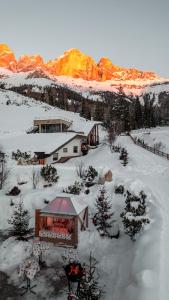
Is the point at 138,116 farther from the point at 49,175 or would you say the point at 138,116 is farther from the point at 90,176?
the point at 49,175

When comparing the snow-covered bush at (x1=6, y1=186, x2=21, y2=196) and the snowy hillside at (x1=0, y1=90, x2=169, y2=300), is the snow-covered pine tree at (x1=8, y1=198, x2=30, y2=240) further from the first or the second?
the snow-covered bush at (x1=6, y1=186, x2=21, y2=196)


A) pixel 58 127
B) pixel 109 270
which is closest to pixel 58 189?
pixel 109 270

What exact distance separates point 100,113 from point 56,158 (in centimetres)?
8980

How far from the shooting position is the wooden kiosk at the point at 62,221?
79.3 feet

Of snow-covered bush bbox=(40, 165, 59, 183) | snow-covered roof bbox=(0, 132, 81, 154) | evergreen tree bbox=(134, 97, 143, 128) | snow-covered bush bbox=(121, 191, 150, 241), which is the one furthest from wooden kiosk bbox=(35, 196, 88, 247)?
evergreen tree bbox=(134, 97, 143, 128)

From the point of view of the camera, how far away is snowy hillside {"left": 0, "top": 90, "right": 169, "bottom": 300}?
1675 centimetres

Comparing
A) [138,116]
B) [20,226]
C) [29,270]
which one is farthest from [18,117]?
[29,270]

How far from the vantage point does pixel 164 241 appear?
19.4m

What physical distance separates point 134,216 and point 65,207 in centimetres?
557

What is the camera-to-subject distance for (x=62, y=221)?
25.7 m

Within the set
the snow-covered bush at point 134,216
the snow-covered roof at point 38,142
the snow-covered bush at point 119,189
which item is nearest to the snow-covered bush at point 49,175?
the snow-covered bush at point 119,189

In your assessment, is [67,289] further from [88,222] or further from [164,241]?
[88,222]

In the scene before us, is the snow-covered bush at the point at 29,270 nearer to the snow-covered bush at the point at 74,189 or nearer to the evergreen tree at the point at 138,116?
the snow-covered bush at the point at 74,189

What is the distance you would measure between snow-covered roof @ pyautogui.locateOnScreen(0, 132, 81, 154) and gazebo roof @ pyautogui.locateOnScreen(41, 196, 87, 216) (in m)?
19.0
